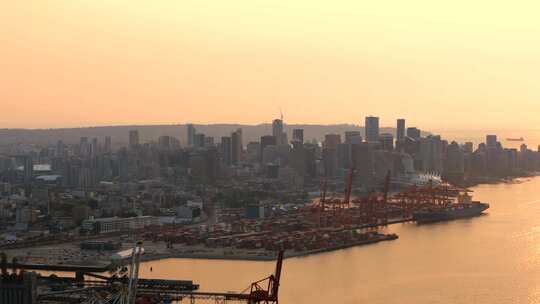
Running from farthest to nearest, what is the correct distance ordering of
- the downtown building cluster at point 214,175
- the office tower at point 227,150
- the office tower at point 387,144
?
the office tower at point 387,144 → the office tower at point 227,150 → the downtown building cluster at point 214,175

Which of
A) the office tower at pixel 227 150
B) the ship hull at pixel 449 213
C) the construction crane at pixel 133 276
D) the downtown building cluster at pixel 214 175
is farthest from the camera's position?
the office tower at pixel 227 150

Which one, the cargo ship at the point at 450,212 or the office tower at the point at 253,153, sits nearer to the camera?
the cargo ship at the point at 450,212

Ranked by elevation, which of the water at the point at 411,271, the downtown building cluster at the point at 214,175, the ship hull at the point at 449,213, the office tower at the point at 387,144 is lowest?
the water at the point at 411,271

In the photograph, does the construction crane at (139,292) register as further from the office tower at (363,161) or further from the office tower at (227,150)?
the office tower at (227,150)

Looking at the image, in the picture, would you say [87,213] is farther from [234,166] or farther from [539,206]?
[234,166]

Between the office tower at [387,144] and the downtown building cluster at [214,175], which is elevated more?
the office tower at [387,144]

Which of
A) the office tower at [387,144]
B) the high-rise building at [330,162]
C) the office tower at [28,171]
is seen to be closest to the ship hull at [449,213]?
the high-rise building at [330,162]

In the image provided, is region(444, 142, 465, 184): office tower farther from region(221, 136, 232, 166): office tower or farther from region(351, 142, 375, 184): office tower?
region(221, 136, 232, 166): office tower

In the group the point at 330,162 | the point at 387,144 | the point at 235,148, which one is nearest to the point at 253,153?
the point at 235,148

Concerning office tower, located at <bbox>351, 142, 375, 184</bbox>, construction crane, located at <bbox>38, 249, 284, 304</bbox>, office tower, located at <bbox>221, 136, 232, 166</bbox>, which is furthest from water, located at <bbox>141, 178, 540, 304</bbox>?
office tower, located at <bbox>221, 136, 232, 166</bbox>
